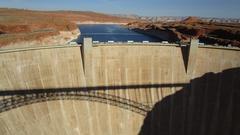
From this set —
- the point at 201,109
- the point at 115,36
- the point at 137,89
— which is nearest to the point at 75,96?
the point at 137,89

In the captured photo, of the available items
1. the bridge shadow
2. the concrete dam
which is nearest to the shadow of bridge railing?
the concrete dam

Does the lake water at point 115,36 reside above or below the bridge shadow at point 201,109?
below

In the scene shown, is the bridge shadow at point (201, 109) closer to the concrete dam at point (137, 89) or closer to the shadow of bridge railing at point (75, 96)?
the concrete dam at point (137, 89)

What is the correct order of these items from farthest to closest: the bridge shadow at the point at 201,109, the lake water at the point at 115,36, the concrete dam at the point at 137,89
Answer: the lake water at the point at 115,36 → the bridge shadow at the point at 201,109 → the concrete dam at the point at 137,89

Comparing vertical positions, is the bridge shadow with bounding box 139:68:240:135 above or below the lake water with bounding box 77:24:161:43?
above

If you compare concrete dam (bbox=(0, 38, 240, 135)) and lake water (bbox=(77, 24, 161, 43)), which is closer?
concrete dam (bbox=(0, 38, 240, 135))

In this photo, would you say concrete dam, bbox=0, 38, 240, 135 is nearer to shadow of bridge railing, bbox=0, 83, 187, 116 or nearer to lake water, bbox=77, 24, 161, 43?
shadow of bridge railing, bbox=0, 83, 187, 116

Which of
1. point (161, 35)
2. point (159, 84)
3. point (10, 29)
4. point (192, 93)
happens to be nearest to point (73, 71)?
point (159, 84)

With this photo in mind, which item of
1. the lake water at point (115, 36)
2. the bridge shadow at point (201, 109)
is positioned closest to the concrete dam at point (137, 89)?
the bridge shadow at point (201, 109)

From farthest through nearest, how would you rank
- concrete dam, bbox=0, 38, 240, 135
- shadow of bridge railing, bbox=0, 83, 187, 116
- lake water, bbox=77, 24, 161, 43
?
lake water, bbox=77, 24, 161, 43
concrete dam, bbox=0, 38, 240, 135
shadow of bridge railing, bbox=0, 83, 187, 116
